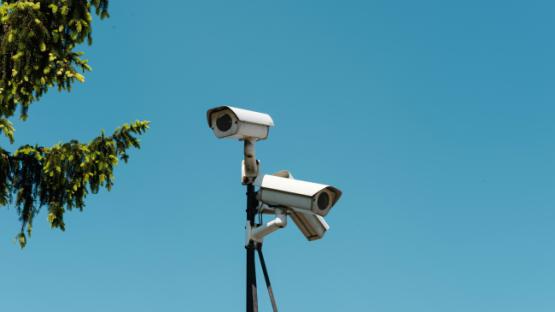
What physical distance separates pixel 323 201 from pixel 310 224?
0.52m

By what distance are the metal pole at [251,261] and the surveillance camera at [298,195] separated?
0.11 m

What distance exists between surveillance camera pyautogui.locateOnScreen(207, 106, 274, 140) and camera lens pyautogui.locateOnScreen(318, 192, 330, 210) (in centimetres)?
84

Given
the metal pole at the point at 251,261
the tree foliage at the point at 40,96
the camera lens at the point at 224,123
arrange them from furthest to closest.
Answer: the tree foliage at the point at 40,96 → the camera lens at the point at 224,123 → the metal pole at the point at 251,261

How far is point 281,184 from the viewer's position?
8133 millimetres

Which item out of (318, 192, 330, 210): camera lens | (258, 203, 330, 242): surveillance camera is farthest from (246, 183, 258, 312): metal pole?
(318, 192, 330, 210): camera lens

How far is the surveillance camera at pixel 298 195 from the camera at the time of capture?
793 centimetres

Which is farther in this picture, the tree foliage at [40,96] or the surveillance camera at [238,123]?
the tree foliage at [40,96]

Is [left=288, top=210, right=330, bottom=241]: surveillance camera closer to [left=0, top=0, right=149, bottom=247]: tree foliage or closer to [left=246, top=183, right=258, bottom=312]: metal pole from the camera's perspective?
[left=246, top=183, right=258, bottom=312]: metal pole

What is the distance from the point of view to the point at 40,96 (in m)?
15.5

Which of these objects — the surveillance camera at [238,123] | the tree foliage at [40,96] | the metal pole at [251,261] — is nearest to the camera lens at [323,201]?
the metal pole at [251,261]

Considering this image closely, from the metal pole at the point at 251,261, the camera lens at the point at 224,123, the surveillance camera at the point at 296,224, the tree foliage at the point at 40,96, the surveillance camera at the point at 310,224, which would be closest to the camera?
the metal pole at the point at 251,261

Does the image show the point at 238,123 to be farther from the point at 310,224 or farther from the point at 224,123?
the point at 310,224

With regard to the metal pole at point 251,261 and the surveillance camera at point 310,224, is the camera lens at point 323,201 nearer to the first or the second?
the surveillance camera at point 310,224

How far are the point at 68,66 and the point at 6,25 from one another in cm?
122
